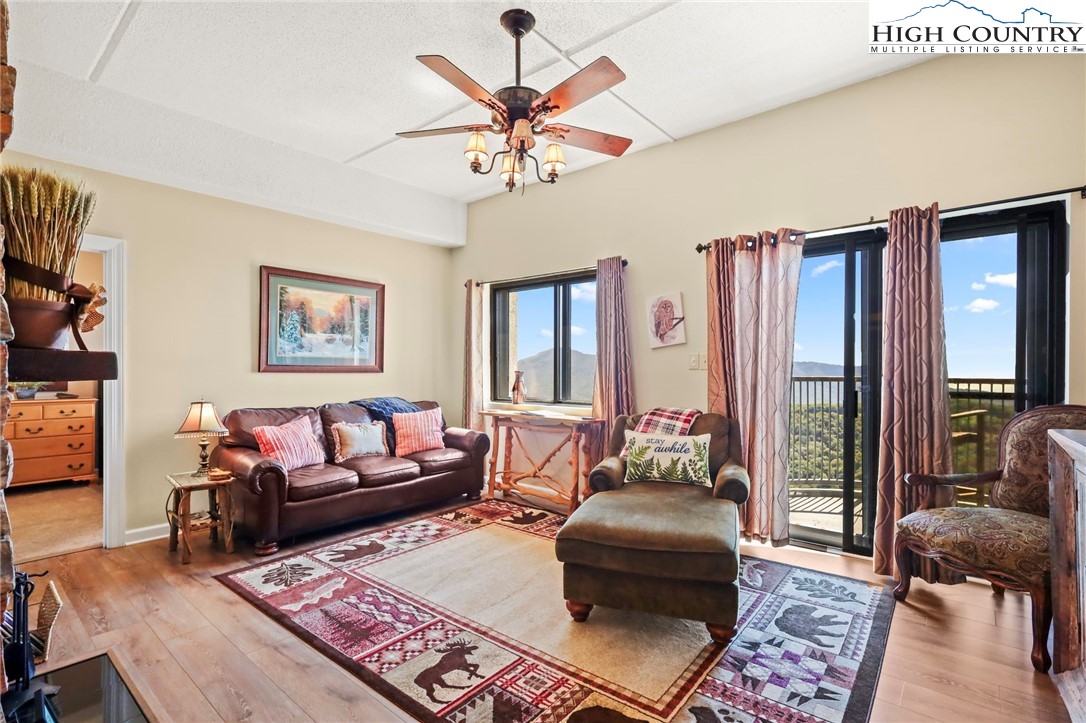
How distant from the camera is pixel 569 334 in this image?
4941mm

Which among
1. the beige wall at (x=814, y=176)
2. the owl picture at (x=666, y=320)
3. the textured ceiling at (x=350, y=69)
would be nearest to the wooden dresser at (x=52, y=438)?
the textured ceiling at (x=350, y=69)

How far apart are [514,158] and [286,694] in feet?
7.94

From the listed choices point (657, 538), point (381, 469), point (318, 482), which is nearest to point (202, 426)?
point (318, 482)

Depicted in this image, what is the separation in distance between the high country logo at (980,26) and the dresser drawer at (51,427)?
725cm

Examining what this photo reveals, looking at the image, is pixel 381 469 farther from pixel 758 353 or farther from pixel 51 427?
pixel 51 427

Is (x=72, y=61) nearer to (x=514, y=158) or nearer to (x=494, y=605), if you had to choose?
(x=514, y=158)

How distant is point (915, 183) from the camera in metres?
2.96

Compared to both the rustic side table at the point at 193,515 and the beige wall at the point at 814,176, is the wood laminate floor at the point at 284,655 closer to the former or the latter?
the rustic side table at the point at 193,515

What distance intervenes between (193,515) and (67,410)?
9.79 feet

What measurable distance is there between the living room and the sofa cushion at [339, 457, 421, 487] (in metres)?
0.02

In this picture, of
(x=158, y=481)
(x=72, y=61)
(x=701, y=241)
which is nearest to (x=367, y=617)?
(x=158, y=481)

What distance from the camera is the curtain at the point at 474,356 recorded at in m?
5.38

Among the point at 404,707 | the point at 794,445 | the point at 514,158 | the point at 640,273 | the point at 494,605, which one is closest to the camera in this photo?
the point at 404,707

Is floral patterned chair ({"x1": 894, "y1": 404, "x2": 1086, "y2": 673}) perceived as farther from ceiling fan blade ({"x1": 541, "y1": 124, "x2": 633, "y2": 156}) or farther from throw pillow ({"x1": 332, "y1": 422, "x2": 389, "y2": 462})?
throw pillow ({"x1": 332, "y1": 422, "x2": 389, "y2": 462})
